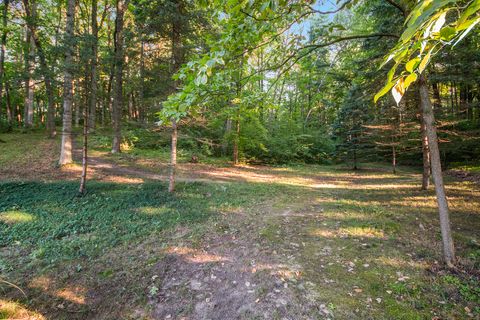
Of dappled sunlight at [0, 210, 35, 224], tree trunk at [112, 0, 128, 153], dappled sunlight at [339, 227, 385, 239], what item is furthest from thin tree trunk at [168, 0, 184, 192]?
dappled sunlight at [339, 227, 385, 239]

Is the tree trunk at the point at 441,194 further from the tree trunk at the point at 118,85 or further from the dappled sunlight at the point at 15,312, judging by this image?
the tree trunk at the point at 118,85

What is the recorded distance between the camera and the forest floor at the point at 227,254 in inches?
123

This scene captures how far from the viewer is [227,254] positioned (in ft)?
14.2

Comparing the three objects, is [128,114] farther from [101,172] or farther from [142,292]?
[142,292]

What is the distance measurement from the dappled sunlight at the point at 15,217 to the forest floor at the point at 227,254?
24 mm

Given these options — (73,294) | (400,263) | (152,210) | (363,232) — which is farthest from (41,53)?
(400,263)

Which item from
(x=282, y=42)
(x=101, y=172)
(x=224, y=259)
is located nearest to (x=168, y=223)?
(x=224, y=259)

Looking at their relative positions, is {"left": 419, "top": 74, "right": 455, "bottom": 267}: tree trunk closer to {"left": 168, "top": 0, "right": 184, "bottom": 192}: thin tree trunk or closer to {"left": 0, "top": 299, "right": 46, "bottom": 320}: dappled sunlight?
{"left": 0, "top": 299, "right": 46, "bottom": 320}: dappled sunlight

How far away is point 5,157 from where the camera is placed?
10.4 m

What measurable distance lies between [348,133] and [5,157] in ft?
57.7

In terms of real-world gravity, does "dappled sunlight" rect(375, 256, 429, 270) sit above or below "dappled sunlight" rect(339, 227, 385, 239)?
below

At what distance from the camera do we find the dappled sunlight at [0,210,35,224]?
560 cm

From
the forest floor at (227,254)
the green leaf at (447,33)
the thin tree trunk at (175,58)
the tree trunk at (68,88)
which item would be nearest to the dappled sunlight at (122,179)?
the forest floor at (227,254)

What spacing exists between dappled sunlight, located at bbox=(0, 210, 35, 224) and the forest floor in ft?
0.08
